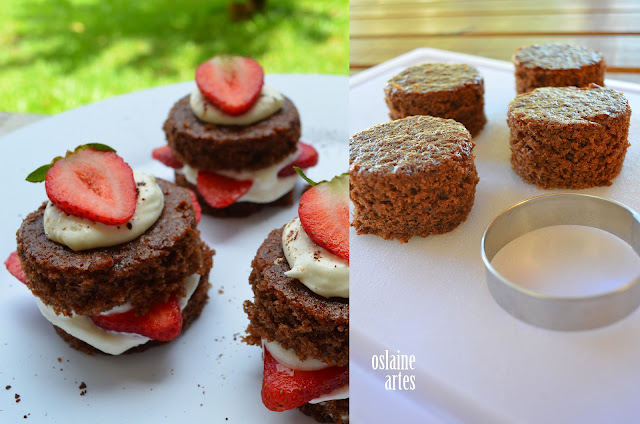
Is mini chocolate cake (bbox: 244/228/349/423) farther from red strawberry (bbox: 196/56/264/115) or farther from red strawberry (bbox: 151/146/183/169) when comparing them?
red strawberry (bbox: 151/146/183/169)

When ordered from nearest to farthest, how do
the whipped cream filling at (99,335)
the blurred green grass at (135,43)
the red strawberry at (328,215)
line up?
the red strawberry at (328,215), the whipped cream filling at (99,335), the blurred green grass at (135,43)

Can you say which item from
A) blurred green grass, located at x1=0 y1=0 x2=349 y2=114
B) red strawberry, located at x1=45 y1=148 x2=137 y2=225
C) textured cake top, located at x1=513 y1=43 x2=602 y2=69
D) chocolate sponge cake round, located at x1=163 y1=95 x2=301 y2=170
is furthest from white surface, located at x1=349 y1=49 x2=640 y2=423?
blurred green grass, located at x1=0 y1=0 x2=349 y2=114

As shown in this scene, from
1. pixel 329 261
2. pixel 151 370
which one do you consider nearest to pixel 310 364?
pixel 329 261

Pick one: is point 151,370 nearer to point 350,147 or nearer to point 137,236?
point 137,236

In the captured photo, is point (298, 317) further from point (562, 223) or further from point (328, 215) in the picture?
point (562, 223)

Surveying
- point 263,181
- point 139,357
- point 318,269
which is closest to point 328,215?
point 318,269

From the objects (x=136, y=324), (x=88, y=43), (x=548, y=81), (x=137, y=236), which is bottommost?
(x=88, y=43)

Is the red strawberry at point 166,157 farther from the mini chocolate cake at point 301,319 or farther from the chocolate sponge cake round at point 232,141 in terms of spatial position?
the mini chocolate cake at point 301,319

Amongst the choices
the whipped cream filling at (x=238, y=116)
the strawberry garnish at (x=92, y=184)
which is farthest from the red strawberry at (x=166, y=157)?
the strawberry garnish at (x=92, y=184)
